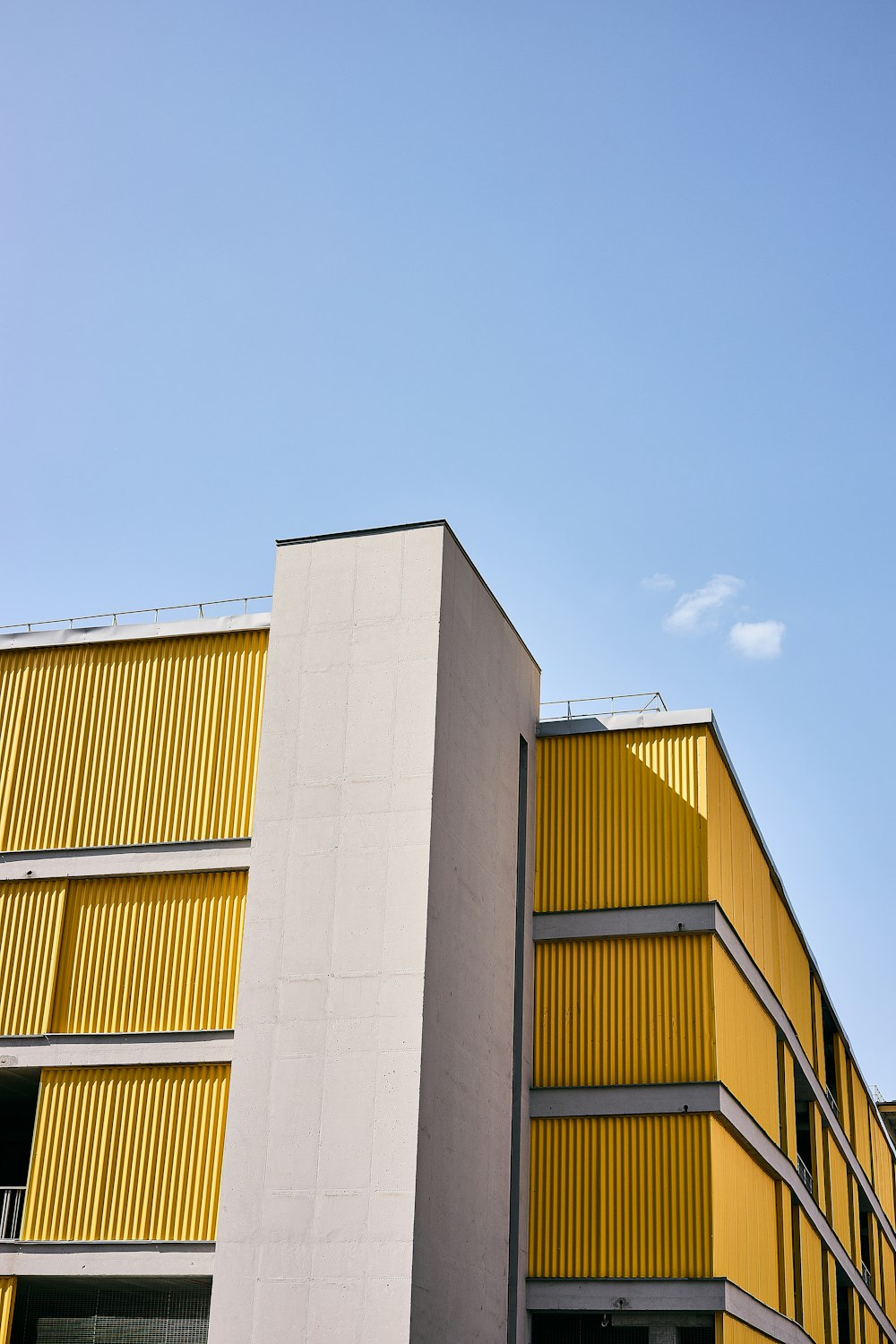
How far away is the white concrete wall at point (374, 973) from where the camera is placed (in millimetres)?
28094

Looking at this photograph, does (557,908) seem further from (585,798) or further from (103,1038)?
(103,1038)

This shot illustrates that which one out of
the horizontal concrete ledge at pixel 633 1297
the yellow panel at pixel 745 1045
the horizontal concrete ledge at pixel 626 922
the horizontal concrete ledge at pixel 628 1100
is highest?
the horizontal concrete ledge at pixel 626 922

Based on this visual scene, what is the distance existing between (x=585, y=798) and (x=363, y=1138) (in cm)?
1127

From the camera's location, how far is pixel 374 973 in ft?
97.6

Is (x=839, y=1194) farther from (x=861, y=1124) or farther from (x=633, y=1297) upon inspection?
(x=633, y=1297)

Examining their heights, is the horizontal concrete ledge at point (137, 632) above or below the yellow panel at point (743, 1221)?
above

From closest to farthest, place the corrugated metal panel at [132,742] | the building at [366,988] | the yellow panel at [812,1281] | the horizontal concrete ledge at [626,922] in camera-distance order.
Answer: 1. the building at [366,988]
2. the corrugated metal panel at [132,742]
3. the horizontal concrete ledge at [626,922]
4. the yellow panel at [812,1281]

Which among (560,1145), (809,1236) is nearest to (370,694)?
(560,1145)

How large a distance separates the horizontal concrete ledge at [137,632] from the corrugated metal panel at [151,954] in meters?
5.71

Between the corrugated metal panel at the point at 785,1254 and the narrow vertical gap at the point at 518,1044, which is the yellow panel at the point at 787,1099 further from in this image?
the narrow vertical gap at the point at 518,1044

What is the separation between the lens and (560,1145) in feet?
111

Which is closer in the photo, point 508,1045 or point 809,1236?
point 508,1045

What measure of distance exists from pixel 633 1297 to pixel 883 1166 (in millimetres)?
47275

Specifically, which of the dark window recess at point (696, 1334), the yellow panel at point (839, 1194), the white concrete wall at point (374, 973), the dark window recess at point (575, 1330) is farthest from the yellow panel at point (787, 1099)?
the white concrete wall at point (374, 973)
